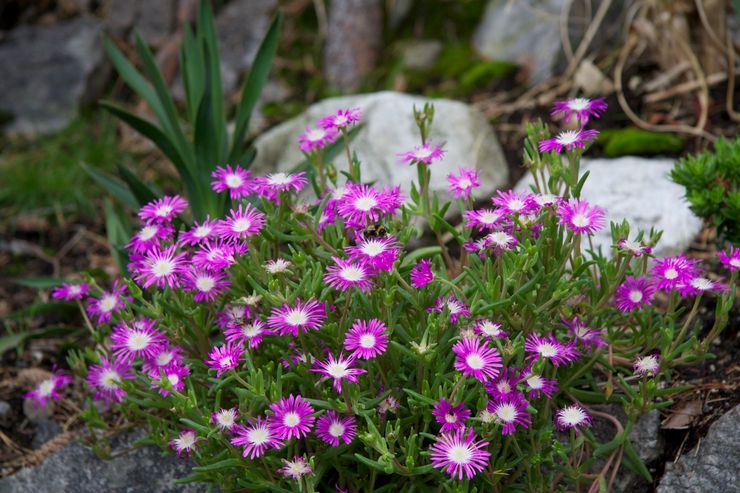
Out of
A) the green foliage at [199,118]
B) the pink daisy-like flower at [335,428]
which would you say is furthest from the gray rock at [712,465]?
the green foliage at [199,118]

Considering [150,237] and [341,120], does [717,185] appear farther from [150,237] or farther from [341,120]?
[150,237]

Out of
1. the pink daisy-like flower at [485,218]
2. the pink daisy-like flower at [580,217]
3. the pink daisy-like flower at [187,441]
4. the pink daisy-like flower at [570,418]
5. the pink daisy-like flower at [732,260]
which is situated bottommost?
the pink daisy-like flower at [187,441]

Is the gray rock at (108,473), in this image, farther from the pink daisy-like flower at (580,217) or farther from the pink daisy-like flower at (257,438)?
the pink daisy-like flower at (580,217)

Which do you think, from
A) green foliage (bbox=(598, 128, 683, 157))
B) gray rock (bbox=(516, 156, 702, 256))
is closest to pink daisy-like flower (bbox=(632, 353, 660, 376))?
gray rock (bbox=(516, 156, 702, 256))

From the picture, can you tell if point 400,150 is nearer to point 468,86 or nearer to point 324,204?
point 468,86

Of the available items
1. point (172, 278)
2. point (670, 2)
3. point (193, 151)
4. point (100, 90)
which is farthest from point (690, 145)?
point (100, 90)

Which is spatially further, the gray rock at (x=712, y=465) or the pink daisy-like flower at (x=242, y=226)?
the gray rock at (x=712, y=465)

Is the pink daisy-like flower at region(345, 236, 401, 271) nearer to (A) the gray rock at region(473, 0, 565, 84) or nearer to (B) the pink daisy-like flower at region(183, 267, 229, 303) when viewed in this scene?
(B) the pink daisy-like flower at region(183, 267, 229, 303)
